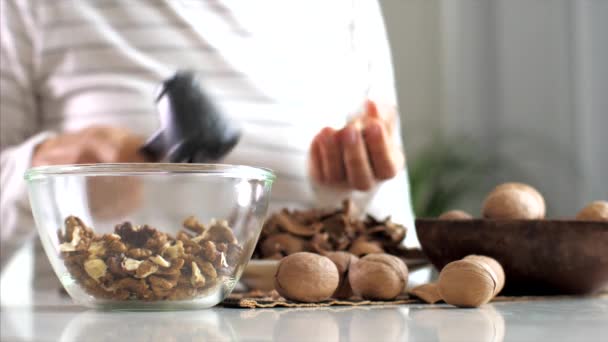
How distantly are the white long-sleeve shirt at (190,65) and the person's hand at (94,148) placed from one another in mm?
162

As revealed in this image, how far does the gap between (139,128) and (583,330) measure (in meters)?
0.78

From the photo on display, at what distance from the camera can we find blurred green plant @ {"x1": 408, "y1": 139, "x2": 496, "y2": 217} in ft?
6.47

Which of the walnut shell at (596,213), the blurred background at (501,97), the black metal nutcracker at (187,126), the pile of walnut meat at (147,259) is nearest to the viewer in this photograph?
the pile of walnut meat at (147,259)

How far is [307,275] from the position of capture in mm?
521

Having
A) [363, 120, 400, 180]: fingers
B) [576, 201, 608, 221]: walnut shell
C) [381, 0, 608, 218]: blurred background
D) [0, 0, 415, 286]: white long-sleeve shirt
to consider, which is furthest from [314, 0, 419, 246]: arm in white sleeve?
[381, 0, 608, 218]: blurred background

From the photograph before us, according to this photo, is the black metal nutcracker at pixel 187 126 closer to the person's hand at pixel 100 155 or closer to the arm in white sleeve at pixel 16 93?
the person's hand at pixel 100 155

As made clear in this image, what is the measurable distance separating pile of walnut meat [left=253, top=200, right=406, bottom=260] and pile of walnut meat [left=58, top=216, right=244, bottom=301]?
0.16 m

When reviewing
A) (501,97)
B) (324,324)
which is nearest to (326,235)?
(324,324)

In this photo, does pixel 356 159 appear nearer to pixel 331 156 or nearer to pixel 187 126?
pixel 331 156

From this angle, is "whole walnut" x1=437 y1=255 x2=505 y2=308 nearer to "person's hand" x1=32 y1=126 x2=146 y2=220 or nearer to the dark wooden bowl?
the dark wooden bowl

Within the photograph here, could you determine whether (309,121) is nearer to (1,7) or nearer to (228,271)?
(1,7)

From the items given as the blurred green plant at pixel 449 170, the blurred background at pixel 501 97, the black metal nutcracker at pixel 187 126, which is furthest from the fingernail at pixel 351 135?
the blurred green plant at pixel 449 170

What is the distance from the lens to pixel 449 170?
6.74 feet

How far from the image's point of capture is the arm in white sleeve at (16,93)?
1.03 metres
